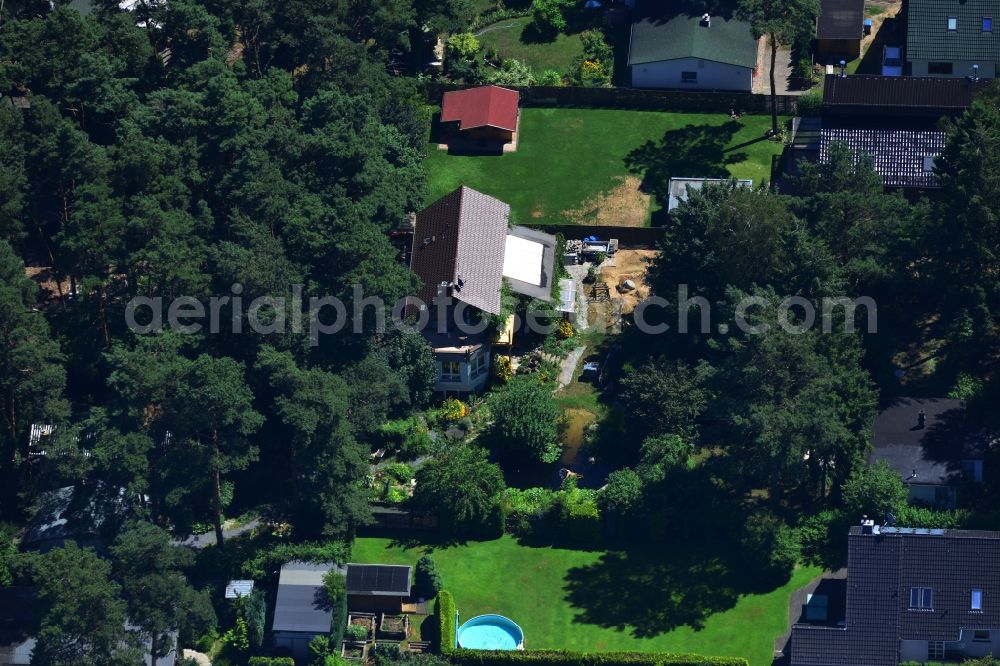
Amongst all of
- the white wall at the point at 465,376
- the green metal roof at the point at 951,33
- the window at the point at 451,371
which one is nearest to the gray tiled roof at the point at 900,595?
the white wall at the point at 465,376

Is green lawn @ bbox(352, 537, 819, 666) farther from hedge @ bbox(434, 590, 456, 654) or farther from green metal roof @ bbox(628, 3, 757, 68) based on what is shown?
green metal roof @ bbox(628, 3, 757, 68)

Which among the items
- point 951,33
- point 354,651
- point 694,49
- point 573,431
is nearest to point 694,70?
point 694,49

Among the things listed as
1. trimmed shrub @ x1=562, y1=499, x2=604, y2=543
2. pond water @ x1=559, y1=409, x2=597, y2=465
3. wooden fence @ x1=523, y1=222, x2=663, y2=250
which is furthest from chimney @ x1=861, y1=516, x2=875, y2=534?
wooden fence @ x1=523, y1=222, x2=663, y2=250

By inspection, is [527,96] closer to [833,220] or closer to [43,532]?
[833,220]

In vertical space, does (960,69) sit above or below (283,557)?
above

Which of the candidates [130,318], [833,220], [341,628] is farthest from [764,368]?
[130,318]

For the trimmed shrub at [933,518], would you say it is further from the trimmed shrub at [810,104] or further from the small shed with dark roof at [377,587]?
the trimmed shrub at [810,104]

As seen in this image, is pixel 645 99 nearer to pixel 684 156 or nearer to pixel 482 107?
pixel 684 156
